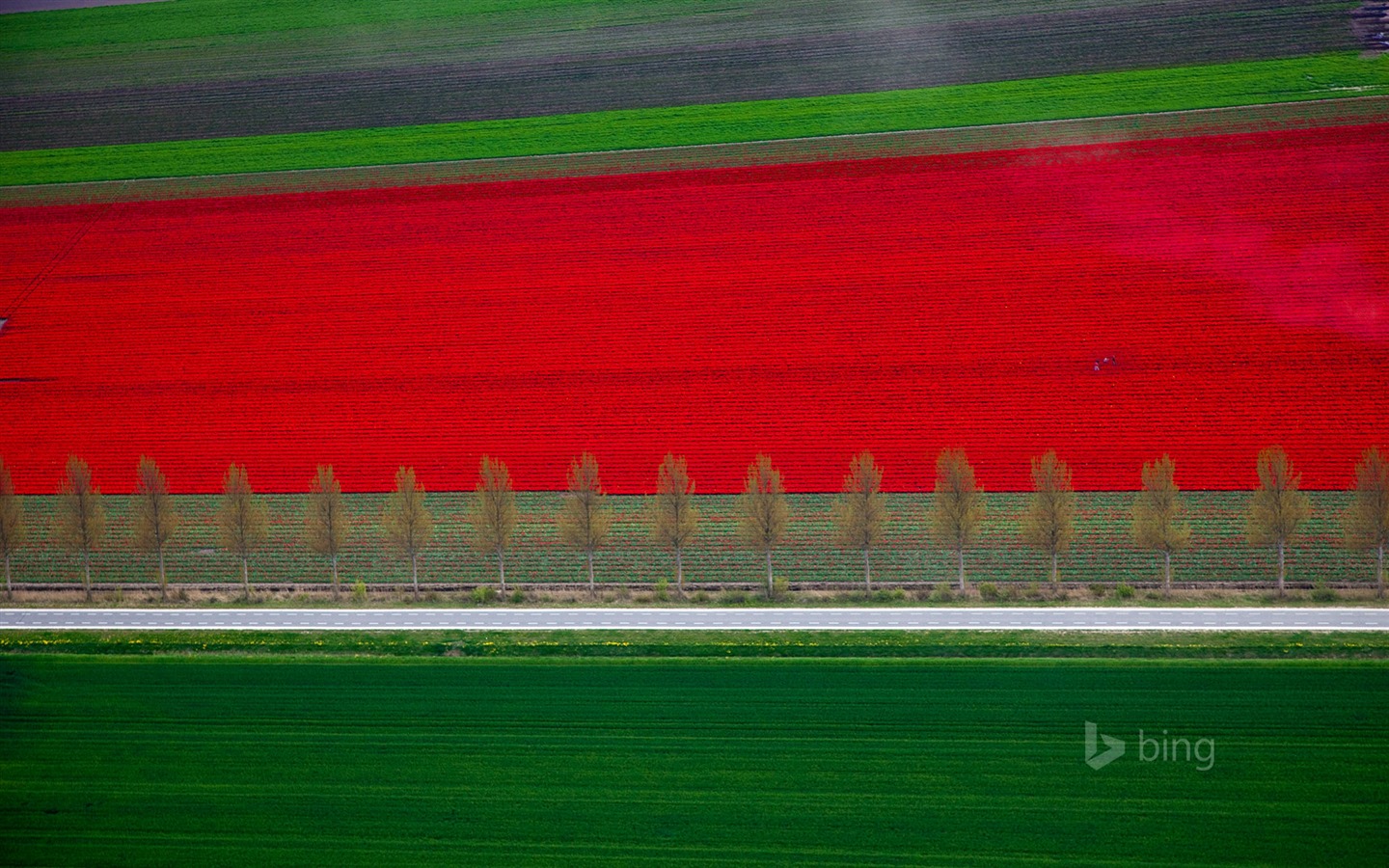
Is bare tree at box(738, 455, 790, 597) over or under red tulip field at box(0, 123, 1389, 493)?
under

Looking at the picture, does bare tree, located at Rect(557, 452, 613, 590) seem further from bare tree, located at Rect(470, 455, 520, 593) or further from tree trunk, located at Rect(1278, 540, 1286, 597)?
tree trunk, located at Rect(1278, 540, 1286, 597)

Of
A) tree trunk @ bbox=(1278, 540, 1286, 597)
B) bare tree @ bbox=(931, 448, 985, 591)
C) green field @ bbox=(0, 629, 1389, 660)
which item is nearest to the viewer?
green field @ bbox=(0, 629, 1389, 660)

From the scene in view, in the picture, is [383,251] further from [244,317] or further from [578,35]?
[578,35]

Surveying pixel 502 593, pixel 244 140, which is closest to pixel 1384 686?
pixel 502 593

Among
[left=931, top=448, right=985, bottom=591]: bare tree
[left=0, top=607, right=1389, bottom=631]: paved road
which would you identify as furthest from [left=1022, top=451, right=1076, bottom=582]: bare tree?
[left=0, top=607, right=1389, bottom=631]: paved road

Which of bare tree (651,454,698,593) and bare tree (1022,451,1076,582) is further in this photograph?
bare tree (651,454,698,593)

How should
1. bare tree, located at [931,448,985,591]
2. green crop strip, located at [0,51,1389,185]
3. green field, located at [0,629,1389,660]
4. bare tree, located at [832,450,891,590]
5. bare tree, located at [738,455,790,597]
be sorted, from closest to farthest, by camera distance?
green field, located at [0,629,1389,660] < bare tree, located at [931,448,985,591] < bare tree, located at [832,450,891,590] < bare tree, located at [738,455,790,597] < green crop strip, located at [0,51,1389,185]
